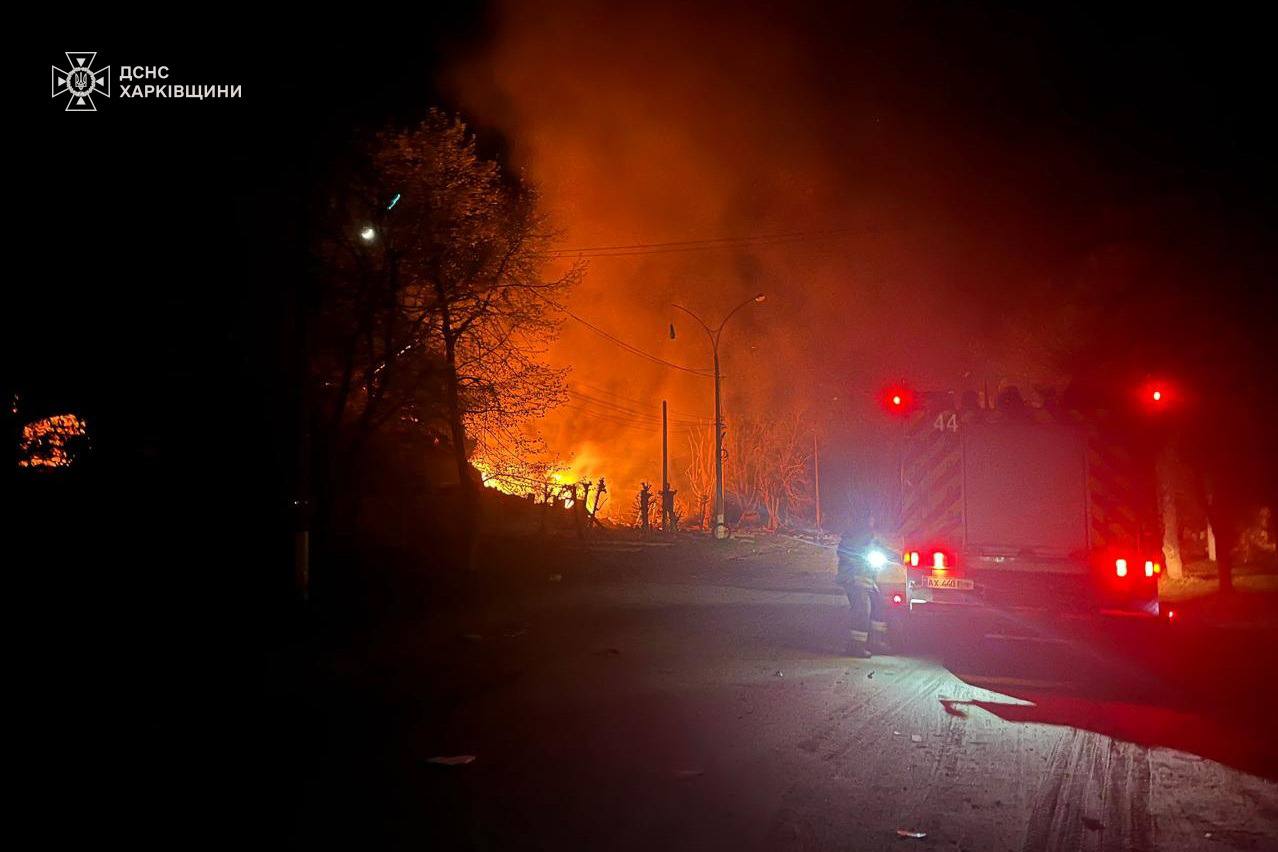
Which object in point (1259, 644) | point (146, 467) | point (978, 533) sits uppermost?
point (146, 467)

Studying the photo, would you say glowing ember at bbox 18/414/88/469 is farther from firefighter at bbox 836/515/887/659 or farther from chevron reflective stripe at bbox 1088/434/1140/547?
chevron reflective stripe at bbox 1088/434/1140/547

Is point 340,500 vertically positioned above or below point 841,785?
above

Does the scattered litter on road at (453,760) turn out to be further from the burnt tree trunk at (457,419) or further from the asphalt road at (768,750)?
the burnt tree trunk at (457,419)

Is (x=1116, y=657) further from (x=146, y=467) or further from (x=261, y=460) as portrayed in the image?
(x=146, y=467)

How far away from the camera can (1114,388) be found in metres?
9.19

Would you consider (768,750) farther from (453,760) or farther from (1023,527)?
(1023,527)

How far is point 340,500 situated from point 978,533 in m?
15.6

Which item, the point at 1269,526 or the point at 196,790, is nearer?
the point at 196,790

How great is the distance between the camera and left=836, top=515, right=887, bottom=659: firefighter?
397 inches

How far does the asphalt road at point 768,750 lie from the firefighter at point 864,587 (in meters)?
0.36

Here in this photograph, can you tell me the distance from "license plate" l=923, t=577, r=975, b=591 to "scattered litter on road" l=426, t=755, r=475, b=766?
5314mm

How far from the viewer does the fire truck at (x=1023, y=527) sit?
8836 mm

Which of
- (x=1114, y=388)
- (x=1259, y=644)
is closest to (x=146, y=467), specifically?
(x=1114, y=388)

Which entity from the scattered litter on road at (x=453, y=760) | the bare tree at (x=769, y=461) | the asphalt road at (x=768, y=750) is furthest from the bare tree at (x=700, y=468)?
the scattered litter on road at (x=453, y=760)
